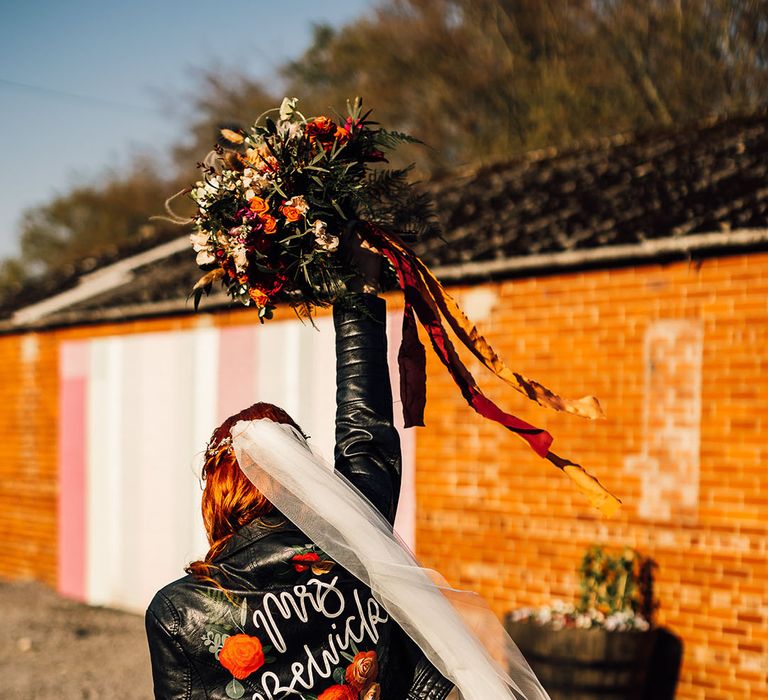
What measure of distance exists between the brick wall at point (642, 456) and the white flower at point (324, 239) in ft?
14.6

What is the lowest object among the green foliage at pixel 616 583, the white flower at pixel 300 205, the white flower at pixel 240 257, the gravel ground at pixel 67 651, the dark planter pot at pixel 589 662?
the gravel ground at pixel 67 651

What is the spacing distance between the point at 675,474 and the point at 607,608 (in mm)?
1017

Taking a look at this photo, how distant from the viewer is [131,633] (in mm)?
9852

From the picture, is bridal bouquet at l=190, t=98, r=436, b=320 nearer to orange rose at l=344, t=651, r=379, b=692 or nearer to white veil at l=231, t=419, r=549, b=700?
white veil at l=231, t=419, r=549, b=700

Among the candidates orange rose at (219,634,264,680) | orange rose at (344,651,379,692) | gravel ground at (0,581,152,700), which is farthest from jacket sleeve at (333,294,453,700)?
gravel ground at (0,581,152,700)

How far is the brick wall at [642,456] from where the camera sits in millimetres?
6246

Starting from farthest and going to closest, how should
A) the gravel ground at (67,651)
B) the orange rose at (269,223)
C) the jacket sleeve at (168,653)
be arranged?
the gravel ground at (67,651) → the orange rose at (269,223) → the jacket sleeve at (168,653)

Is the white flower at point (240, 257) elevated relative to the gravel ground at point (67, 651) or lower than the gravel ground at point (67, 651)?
elevated

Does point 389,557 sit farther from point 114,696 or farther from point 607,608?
point 114,696

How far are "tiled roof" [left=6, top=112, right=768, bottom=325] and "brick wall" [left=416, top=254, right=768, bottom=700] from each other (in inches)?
10.4

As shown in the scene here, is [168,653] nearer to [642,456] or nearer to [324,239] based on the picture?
[324,239]

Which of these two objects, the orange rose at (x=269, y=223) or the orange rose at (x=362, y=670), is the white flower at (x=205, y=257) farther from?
the orange rose at (x=362, y=670)

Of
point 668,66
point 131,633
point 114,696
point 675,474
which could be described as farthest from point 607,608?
point 668,66

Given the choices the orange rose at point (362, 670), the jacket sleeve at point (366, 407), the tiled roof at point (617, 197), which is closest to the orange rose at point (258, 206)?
the jacket sleeve at point (366, 407)
